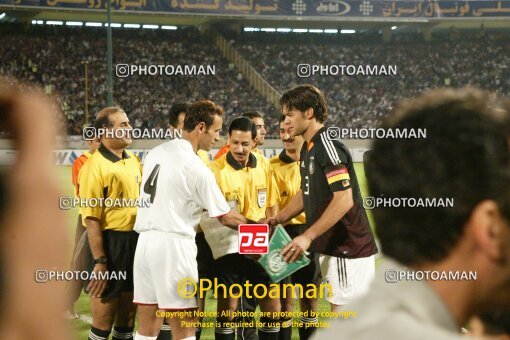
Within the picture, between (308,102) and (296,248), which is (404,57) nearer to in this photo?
(308,102)

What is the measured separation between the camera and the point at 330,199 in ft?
11.7

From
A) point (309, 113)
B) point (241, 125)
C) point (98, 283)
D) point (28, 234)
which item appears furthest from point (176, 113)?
point (28, 234)

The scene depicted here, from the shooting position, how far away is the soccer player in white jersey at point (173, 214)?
3457 mm

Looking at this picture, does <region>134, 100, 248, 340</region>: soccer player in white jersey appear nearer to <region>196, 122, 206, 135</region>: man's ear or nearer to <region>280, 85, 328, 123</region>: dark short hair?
<region>196, 122, 206, 135</region>: man's ear

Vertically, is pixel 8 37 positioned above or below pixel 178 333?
above

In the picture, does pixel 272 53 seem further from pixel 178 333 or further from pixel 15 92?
pixel 15 92

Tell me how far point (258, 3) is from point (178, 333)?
14.0m

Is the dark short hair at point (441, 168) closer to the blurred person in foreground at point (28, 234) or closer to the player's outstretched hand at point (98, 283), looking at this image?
the blurred person in foreground at point (28, 234)

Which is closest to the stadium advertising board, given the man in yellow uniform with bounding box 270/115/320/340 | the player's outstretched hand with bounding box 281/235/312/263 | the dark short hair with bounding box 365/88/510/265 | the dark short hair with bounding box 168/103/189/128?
the man in yellow uniform with bounding box 270/115/320/340

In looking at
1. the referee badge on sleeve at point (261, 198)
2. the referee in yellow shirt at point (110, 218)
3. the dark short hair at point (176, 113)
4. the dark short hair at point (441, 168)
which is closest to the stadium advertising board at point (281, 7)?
the dark short hair at point (176, 113)

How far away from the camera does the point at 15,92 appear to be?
1.39 ft

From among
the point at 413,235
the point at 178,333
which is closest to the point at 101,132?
the point at 178,333

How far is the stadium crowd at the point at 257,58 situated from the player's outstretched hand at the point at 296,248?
8.38m

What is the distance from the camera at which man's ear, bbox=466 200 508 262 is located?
66 centimetres
